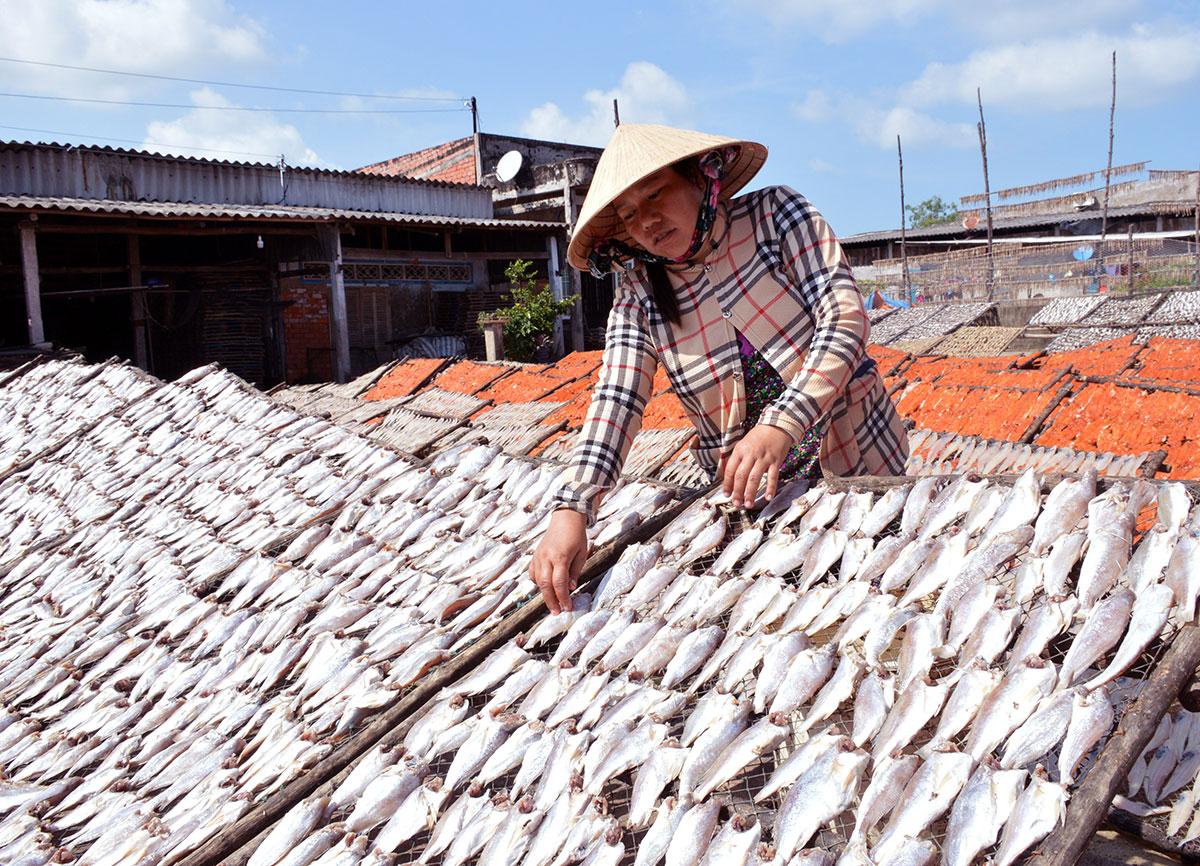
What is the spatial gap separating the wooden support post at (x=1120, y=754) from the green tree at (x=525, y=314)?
17.8 metres

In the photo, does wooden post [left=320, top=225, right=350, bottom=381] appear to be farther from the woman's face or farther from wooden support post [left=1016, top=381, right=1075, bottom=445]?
the woman's face

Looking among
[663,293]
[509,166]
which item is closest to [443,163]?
[509,166]

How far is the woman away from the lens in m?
2.34

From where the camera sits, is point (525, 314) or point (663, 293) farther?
point (525, 314)

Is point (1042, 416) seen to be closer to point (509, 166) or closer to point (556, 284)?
point (556, 284)

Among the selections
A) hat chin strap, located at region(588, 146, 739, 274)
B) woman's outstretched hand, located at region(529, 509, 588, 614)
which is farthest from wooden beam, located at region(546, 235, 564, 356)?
woman's outstretched hand, located at region(529, 509, 588, 614)

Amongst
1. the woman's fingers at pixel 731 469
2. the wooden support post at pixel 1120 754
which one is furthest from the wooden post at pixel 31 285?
the wooden support post at pixel 1120 754

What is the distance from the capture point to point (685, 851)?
157 cm

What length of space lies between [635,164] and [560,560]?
1089 mm

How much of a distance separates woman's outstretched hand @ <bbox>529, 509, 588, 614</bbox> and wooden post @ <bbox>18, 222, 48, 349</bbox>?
12.6m

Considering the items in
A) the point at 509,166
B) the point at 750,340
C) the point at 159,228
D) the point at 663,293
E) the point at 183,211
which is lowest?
the point at 750,340

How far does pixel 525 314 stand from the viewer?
755 inches

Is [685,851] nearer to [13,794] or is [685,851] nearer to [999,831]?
[999,831]

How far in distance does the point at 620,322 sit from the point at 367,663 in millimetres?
1223
